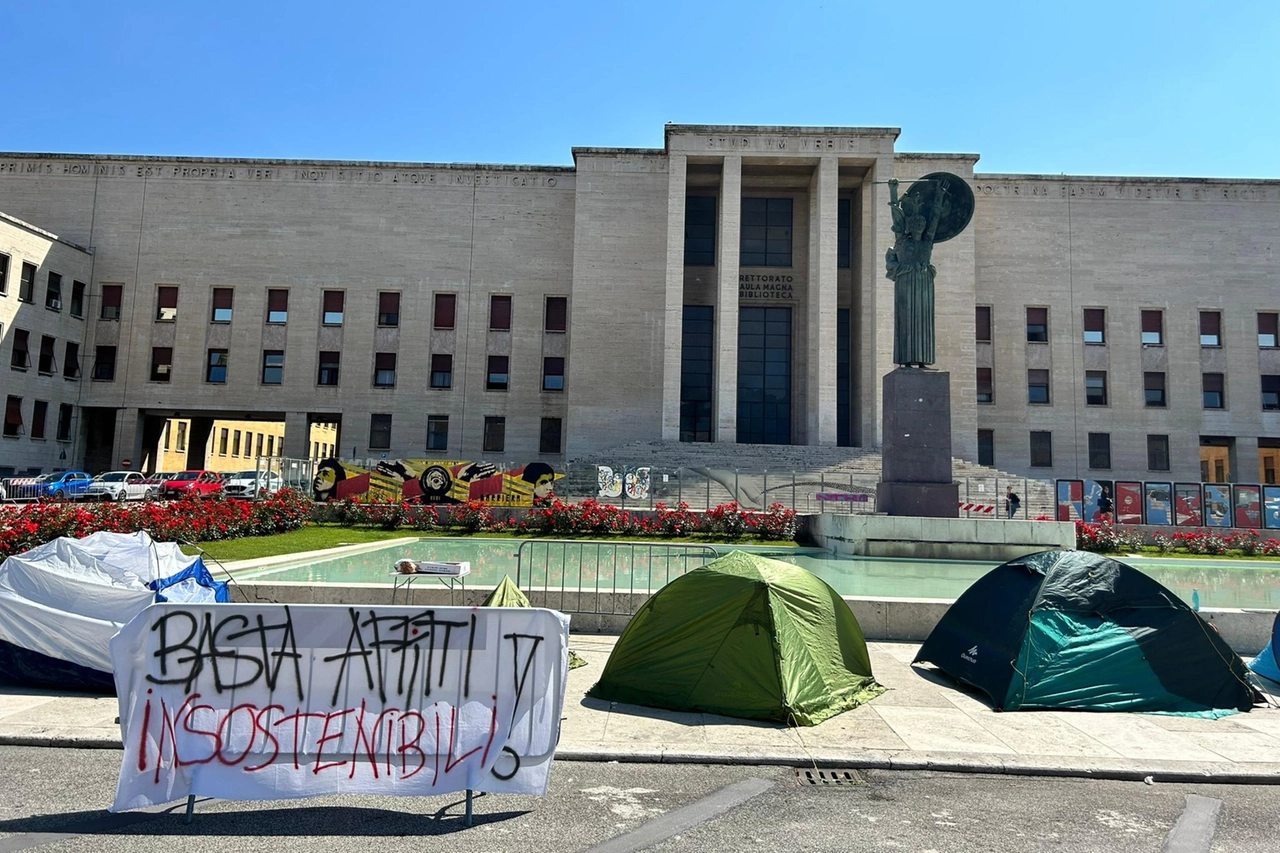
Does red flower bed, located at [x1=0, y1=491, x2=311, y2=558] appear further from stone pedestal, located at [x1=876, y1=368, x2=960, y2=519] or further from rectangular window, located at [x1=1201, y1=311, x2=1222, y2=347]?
rectangular window, located at [x1=1201, y1=311, x2=1222, y2=347]

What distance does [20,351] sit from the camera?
4097 centimetres

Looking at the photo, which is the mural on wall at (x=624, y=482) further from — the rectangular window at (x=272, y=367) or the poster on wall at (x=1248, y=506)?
the rectangular window at (x=272, y=367)

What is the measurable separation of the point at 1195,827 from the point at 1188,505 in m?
30.0

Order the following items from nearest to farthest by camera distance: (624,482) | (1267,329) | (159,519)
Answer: (159,519) < (624,482) < (1267,329)

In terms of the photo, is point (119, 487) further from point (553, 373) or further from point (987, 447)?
point (987, 447)

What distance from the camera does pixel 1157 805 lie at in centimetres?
575

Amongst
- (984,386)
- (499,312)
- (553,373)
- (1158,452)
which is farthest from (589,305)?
(1158,452)

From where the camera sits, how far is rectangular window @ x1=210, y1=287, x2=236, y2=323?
148ft

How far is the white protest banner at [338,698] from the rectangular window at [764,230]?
4303 centimetres

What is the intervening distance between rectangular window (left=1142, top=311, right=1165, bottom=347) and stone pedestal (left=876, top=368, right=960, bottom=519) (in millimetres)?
33394

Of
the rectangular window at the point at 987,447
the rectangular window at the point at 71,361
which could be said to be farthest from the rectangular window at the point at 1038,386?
the rectangular window at the point at 71,361

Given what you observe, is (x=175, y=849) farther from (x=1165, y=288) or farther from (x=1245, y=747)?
(x=1165, y=288)

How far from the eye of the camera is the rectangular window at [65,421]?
143 ft

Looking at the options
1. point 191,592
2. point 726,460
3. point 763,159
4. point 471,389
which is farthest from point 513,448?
point 191,592
